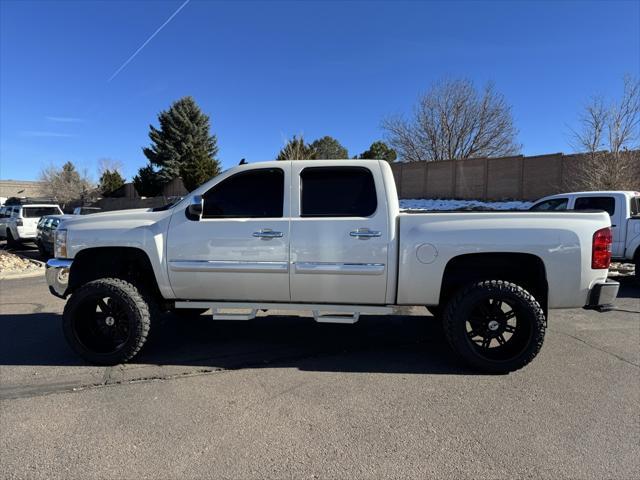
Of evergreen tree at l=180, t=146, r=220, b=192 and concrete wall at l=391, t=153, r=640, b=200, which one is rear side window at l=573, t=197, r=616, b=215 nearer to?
concrete wall at l=391, t=153, r=640, b=200

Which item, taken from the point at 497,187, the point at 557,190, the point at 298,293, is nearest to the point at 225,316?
the point at 298,293

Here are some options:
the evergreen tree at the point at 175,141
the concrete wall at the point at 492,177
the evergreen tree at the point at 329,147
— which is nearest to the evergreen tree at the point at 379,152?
the evergreen tree at the point at 329,147

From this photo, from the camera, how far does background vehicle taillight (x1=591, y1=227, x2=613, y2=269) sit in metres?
3.88

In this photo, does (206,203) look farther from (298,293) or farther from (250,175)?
(298,293)

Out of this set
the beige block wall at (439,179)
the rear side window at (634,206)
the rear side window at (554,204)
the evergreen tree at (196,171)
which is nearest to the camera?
the rear side window at (634,206)

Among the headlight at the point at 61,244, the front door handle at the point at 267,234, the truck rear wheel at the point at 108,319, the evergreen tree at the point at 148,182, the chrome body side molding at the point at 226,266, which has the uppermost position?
the evergreen tree at the point at 148,182

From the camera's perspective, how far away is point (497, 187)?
94.0 feet

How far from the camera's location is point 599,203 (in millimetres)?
8664

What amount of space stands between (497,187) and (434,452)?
94.1ft

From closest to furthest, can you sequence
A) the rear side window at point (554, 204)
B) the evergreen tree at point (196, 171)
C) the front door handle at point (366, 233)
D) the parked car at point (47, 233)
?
the front door handle at point (366, 233)
the rear side window at point (554, 204)
the parked car at point (47, 233)
the evergreen tree at point (196, 171)

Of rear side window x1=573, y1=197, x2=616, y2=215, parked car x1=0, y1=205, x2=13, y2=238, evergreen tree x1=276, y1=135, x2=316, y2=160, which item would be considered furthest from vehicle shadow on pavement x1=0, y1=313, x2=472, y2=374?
evergreen tree x1=276, y1=135, x2=316, y2=160

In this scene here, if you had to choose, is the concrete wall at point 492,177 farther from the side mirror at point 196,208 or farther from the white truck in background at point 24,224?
the white truck in background at point 24,224

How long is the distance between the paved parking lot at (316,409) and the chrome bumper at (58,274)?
79cm

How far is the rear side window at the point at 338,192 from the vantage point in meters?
4.19
